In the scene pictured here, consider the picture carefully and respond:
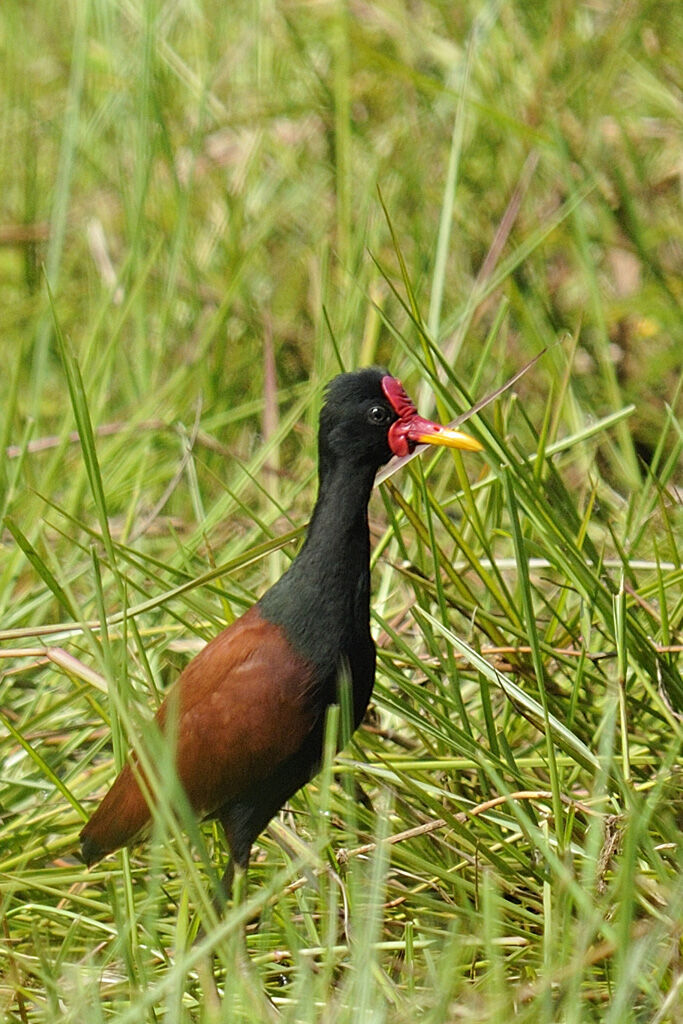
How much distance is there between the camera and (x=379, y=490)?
2.78 m

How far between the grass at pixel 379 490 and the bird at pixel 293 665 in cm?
7

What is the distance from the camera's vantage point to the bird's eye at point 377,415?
2.34 meters

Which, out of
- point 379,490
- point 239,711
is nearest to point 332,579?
point 239,711

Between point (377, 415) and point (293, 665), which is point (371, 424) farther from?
point (293, 665)

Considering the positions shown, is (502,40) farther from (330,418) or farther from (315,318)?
(330,418)

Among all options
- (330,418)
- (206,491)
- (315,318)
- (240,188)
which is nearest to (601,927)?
(330,418)

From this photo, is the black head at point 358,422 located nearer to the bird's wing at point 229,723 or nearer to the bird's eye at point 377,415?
the bird's eye at point 377,415

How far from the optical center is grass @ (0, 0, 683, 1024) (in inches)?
75.0

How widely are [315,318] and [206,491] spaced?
673mm

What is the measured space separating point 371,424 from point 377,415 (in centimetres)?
2

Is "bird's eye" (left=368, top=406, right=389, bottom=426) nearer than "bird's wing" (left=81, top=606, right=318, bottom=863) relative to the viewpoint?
No

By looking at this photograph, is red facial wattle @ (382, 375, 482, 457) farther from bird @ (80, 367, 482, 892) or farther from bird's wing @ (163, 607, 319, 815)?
bird's wing @ (163, 607, 319, 815)

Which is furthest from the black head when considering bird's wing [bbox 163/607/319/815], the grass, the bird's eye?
bird's wing [bbox 163/607/319/815]

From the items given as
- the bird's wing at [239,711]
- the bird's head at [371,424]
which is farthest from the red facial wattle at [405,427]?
the bird's wing at [239,711]
